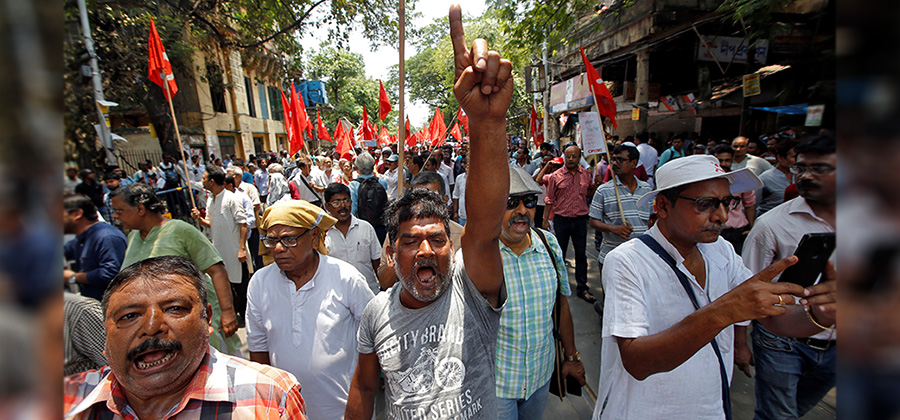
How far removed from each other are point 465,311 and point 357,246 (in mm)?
2019

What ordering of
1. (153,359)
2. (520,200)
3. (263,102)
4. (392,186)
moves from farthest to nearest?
(263,102), (392,186), (520,200), (153,359)

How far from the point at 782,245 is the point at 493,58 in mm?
2088

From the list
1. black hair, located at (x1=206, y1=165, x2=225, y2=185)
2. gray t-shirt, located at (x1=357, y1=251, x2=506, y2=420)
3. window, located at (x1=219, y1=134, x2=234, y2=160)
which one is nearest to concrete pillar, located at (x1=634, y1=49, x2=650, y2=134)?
black hair, located at (x1=206, y1=165, x2=225, y2=185)

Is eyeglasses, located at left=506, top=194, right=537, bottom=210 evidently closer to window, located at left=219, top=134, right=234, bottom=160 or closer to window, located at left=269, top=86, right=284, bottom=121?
window, located at left=219, top=134, right=234, bottom=160

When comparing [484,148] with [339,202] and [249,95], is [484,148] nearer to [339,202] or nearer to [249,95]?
[339,202]

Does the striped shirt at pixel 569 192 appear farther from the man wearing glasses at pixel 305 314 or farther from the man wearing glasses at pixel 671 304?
the man wearing glasses at pixel 305 314

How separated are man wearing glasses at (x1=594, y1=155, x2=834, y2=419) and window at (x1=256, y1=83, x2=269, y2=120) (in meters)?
25.4

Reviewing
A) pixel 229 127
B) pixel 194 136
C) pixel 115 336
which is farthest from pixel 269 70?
pixel 115 336

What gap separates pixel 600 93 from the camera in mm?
4520

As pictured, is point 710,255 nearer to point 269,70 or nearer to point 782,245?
point 782,245

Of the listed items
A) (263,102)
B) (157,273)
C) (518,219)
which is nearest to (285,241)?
(157,273)

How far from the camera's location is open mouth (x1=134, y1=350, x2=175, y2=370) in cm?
123

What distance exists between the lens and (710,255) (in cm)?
188

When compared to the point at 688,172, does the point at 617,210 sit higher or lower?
lower
